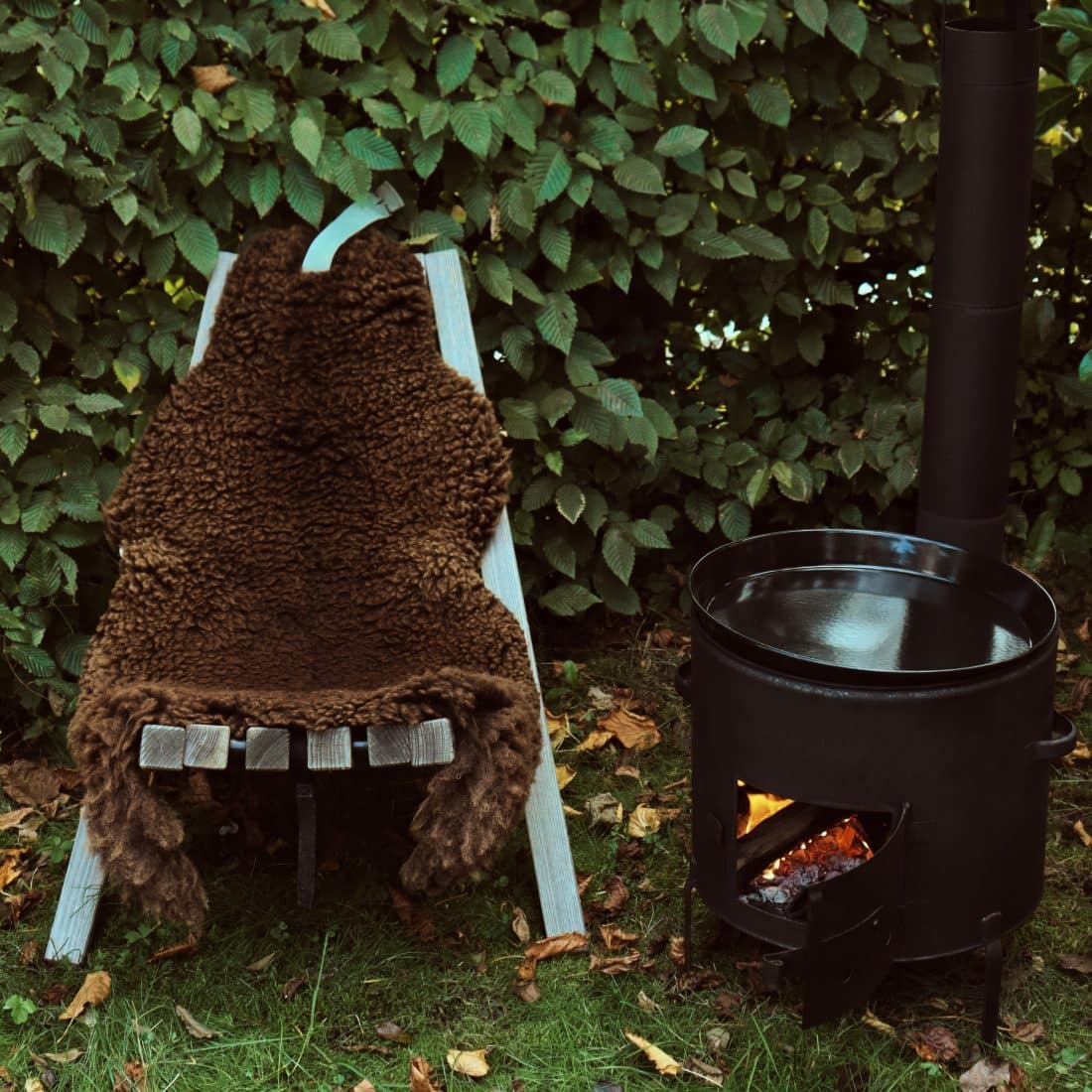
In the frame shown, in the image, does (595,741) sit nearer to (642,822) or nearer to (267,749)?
(642,822)

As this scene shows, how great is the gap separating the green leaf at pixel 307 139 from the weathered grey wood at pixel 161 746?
1.15 metres

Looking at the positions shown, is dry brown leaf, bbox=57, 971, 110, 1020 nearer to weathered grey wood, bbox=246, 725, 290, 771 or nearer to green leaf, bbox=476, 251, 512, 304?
weathered grey wood, bbox=246, 725, 290, 771

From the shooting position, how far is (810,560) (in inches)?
94.3

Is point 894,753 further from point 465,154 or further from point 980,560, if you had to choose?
point 465,154

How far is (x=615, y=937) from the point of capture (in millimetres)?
2475

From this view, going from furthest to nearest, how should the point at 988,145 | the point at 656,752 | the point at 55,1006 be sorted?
the point at 656,752 → the point at 55,1006 → the point at 988,145

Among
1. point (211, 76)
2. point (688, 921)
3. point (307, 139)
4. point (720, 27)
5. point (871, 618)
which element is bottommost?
point (688, 921)

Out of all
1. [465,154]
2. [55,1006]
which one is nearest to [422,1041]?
[55,1006]

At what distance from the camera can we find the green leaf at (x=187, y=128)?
2566 millimetres

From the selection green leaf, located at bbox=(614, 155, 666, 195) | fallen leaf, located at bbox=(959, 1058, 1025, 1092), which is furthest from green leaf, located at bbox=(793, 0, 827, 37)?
fallen leaf, located at bbox=(959, 1058, 1025, 1092)

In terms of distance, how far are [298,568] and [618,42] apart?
1.23 m

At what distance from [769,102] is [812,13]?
197 mm

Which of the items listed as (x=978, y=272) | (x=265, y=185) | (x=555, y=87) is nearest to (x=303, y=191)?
(x=265, y=185)

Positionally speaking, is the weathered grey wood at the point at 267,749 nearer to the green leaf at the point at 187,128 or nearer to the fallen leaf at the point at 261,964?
Result: the fallen leaf at the point at 261,964
